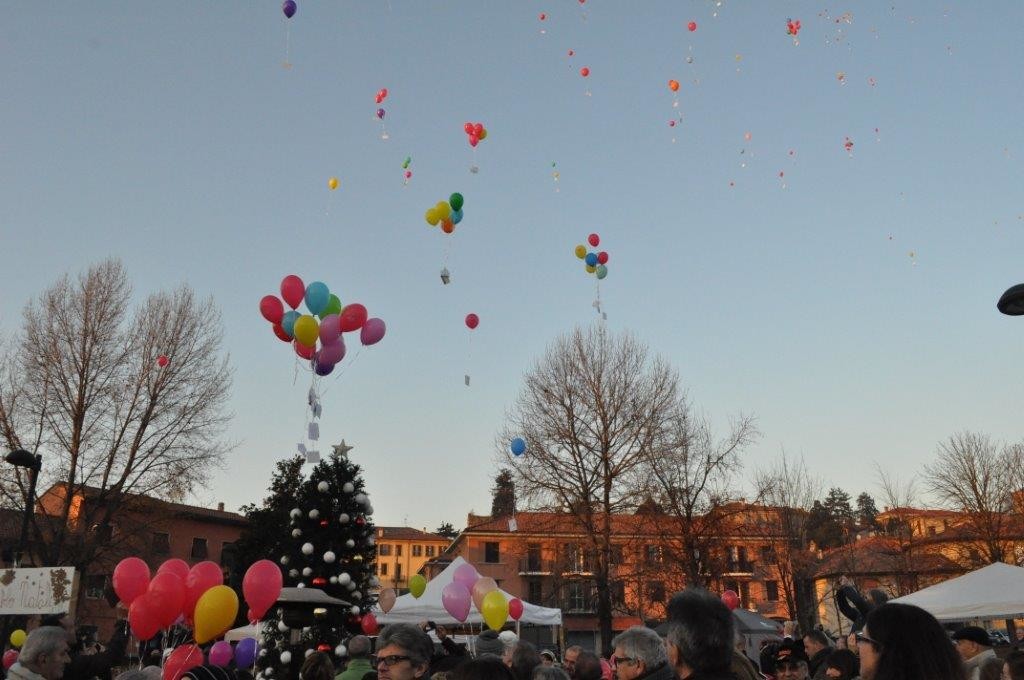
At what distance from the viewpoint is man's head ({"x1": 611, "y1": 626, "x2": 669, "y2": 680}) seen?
10.7 ft

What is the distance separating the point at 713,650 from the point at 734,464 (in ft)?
78.4

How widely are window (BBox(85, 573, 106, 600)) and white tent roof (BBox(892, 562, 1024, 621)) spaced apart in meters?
35.7

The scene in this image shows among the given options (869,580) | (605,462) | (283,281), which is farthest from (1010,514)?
(283,281)

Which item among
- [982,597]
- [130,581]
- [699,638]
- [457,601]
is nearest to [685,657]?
[699,638]

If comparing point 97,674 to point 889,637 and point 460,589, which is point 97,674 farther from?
point 889,637

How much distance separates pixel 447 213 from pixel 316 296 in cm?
249

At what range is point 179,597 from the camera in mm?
6172

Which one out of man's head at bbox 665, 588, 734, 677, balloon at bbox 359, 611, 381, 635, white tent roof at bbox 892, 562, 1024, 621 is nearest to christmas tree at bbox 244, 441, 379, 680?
balloon at bbox 359, 611, 381, 635

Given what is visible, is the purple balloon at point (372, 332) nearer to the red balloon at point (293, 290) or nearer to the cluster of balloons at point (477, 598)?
the red balloon at point (293, 290)

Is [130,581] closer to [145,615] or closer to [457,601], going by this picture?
[145,615]

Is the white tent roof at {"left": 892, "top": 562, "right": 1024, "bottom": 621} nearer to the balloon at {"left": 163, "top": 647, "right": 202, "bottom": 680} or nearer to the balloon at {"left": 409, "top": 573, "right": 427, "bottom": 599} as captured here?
the balloon at {"left": 409, "top": 573, "right": 427, "bottom": 599}

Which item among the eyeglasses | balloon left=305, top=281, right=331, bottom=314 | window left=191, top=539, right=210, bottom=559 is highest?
balloon left=305, top=281, right=331, bottom=314

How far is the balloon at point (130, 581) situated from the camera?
20.7ft

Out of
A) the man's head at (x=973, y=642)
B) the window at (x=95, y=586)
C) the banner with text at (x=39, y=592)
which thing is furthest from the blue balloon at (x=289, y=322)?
the window at (x=95, y=586)
